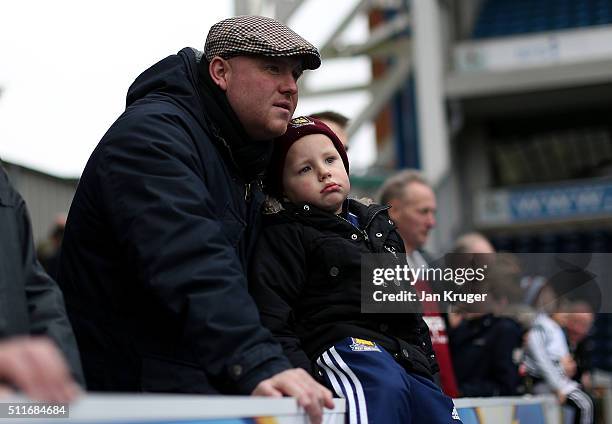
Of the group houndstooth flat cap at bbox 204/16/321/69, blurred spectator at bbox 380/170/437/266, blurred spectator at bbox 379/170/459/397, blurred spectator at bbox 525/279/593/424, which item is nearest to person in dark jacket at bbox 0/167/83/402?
houndstooth flat cap at bbox 204/16/321/69

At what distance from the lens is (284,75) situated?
2314 mm

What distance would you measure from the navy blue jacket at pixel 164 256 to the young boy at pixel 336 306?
0.11 metres

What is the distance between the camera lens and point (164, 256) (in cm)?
192

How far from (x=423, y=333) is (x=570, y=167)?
1359cm

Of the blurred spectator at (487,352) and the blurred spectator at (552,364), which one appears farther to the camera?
the blurred spectator at (552,364)

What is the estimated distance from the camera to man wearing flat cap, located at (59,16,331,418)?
1.87 meters

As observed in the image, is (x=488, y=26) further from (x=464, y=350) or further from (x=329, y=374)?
(x=329, y=374)

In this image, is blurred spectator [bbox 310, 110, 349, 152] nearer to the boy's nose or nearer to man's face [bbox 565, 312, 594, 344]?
the boy's nose

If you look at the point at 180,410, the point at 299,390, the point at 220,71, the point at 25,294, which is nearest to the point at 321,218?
the point at 220,71

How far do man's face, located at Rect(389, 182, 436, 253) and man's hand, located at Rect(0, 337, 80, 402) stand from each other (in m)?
3.06

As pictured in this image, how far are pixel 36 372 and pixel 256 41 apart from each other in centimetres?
129

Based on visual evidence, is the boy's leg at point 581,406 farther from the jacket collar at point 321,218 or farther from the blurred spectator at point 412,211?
the jacket collar at point 321,218

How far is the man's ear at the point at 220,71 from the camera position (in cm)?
231

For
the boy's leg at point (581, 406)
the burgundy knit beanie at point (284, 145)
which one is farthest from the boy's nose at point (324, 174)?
the boy's leg at point (581, 406)
